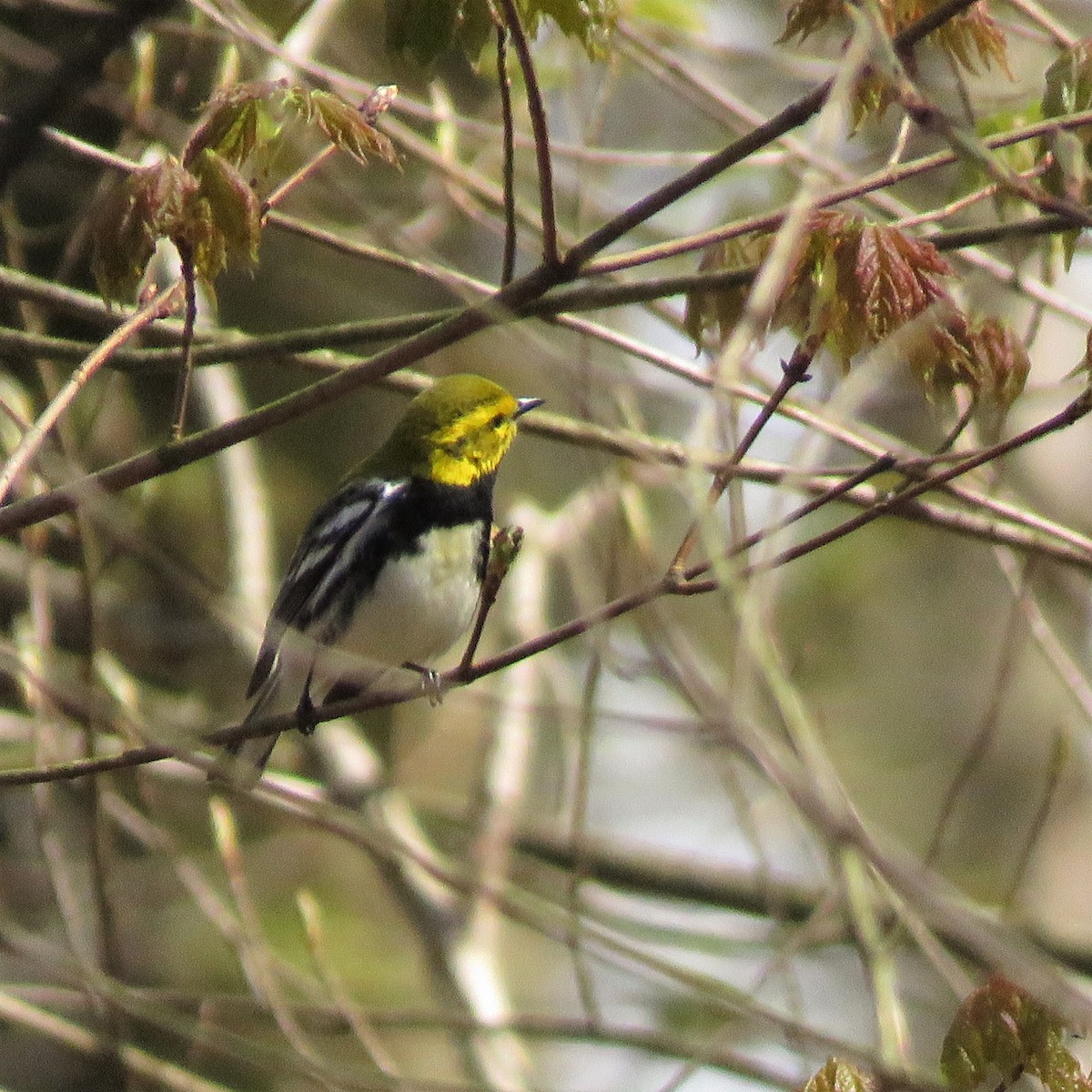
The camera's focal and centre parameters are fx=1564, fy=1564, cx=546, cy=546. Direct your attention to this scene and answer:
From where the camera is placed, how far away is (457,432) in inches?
162

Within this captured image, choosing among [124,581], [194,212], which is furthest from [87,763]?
[124,581]

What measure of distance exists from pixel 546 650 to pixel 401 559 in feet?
4.08

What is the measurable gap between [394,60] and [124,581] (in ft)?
16.0

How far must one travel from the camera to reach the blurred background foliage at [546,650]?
276 cm

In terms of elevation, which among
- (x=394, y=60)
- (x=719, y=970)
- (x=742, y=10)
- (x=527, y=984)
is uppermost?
(x=742, y=10)

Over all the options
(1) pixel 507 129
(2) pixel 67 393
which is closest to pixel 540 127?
(1) pixel 507 129

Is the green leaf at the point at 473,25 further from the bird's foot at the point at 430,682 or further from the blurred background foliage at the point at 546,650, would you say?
the bird's foot at the point at 430,682

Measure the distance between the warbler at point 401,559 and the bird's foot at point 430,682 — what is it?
0.02 metres

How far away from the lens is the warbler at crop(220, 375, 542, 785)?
3.99m

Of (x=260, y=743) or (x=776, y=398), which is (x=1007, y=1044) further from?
(x=260, y=743)

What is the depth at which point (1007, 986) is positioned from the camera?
246cm

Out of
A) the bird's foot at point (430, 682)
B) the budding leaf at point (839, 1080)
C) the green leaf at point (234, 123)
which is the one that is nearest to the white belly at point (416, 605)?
the bird's foot at point (430, 682)

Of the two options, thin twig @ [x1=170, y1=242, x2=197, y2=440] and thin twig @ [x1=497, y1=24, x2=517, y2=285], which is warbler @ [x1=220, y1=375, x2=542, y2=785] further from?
thin twig @ [x1=497, y1=24, x2=517, y2=285]

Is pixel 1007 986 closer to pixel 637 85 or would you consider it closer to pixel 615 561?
pixel 615 561
